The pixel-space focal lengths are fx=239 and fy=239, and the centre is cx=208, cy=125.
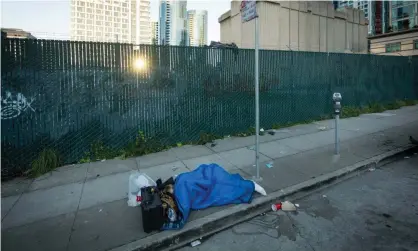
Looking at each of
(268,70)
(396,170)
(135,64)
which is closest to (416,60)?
(268,70)

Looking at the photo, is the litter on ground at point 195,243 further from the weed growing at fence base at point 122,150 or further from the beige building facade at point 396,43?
the beige building facade at point 396,43

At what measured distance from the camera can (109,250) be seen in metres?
2.89

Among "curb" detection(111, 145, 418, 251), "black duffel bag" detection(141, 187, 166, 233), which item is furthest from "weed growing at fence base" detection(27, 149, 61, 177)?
"curb" detection(111, 145, 418, 251)

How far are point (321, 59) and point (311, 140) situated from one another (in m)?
4.70

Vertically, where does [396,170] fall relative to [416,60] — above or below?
below

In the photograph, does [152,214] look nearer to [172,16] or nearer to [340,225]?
[340,225]

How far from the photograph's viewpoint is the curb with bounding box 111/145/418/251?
305cm

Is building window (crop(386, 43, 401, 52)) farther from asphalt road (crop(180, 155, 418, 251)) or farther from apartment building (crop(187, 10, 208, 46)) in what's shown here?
apartment building (crop(187, 10, 208, 46))

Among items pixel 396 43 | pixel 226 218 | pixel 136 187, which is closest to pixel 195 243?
pixel 226 218

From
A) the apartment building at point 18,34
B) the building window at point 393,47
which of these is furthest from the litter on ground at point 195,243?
the building window at point 393,47

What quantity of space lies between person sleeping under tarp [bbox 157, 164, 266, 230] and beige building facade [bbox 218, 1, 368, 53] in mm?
16933

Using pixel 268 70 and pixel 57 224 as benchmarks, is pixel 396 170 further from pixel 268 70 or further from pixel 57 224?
pixel 57 224

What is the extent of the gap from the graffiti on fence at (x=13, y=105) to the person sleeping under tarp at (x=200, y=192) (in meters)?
4.22

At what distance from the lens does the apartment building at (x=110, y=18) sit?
108 m
